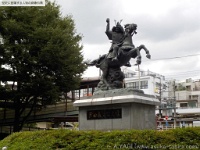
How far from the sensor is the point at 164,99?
46.0 m

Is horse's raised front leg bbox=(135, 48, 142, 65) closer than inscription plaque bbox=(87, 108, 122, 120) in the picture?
No

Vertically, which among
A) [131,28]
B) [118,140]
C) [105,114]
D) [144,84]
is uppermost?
[144,84]

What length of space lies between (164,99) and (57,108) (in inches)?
964

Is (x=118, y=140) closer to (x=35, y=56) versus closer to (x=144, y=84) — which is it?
(x=35, y=56)

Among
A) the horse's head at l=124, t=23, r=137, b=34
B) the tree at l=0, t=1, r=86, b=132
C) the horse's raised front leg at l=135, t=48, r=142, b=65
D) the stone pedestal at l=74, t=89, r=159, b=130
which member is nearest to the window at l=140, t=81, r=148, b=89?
the tree at l=0, t=1, r=86, b=132

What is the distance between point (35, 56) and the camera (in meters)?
18.8

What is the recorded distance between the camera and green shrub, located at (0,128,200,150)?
7406 mm

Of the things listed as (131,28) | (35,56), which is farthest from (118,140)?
(35,56)

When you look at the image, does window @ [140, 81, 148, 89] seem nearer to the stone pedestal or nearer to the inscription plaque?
the stone pedestal

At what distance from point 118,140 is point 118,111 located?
83.5 inches

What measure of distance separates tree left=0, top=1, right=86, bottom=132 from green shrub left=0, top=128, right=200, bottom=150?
34.6 feet

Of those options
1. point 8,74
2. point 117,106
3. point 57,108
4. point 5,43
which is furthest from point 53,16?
point 117,106

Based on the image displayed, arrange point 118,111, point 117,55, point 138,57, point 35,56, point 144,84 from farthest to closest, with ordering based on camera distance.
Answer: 1. point 144,84
2. point 35,56
3. point 117,55
4. point 138,57
5. point 118,111

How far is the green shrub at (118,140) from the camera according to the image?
7.41 m
